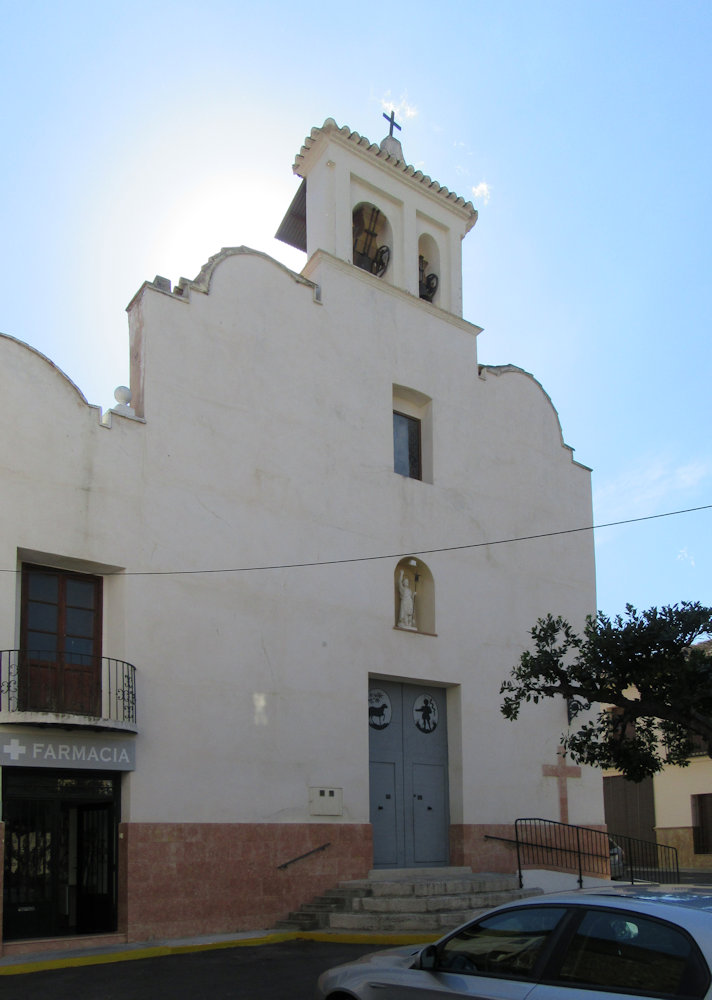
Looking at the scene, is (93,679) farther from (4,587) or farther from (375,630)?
(375,630)

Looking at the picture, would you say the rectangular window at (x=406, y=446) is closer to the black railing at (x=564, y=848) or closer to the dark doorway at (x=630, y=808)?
the black railing at (x=564, y=848)

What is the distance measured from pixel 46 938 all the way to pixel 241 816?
3117 mm

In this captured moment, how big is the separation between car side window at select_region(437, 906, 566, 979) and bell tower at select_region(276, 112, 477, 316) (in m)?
14.3

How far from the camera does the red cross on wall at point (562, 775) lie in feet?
63.8

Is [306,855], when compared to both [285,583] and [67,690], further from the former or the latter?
[67,690]

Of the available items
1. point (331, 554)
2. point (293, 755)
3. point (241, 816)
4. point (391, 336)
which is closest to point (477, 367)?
point (391, 336)

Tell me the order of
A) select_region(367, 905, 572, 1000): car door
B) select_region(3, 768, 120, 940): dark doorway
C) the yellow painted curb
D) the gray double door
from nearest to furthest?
select_region(367, 905, 572, 1000): car door < the yellow painted curb < select_region(3, 768, 120, 940): dark doorway < the gray double door

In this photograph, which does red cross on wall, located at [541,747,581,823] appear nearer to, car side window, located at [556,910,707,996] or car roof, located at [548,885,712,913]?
car roof, located at [548,885,712,913]

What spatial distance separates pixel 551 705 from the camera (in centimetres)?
1997

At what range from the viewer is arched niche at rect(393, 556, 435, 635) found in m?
18.0

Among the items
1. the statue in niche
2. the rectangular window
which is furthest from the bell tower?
the statue in niche

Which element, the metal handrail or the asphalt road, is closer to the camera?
the asphalt road

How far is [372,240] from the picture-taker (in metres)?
20.6

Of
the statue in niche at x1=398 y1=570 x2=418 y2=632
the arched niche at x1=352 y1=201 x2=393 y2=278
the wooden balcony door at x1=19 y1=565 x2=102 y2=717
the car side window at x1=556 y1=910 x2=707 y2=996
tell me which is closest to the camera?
the car side window at x1=556 y1=910 x2=707 y2=996
